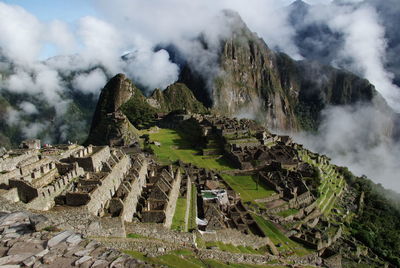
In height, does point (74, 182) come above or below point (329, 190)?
above

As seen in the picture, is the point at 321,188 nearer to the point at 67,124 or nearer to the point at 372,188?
the point at 372,188

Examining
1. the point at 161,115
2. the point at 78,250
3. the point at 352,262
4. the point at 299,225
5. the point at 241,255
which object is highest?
the point at 161,115

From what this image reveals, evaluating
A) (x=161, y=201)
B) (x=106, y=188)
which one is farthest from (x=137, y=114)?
(x=106, y=188)

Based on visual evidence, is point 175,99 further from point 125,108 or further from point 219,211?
point 219,211

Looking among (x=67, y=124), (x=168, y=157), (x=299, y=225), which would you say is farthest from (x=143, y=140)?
(x=67, y=124)

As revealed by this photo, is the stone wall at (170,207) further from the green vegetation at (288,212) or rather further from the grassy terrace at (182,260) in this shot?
the green vegetation at (288,212)

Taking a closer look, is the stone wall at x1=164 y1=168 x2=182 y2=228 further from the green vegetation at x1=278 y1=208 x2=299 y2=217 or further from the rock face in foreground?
the green vegetation at x1=278 y1=208 x2=299 y2=217
